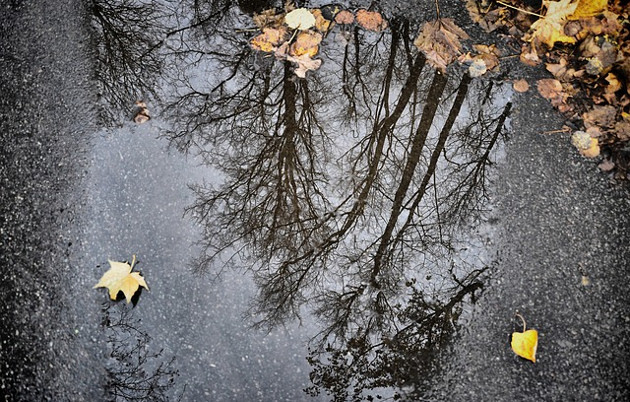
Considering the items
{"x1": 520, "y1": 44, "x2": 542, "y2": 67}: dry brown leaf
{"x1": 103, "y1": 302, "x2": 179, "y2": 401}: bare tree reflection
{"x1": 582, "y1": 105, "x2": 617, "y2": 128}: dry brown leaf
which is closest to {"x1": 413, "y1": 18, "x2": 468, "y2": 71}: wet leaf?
{"x1": 520, "y1": 44, "x2": 542, "y2": 67}: dry brown leaf

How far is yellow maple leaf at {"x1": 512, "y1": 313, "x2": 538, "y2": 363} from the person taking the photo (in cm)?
217

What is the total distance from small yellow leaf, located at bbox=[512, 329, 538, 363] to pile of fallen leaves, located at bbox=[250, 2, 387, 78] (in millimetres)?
1958

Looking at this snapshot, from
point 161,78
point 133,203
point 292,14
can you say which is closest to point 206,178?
point 133,203

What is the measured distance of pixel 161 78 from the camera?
2908 mm

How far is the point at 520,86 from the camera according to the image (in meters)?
2.98

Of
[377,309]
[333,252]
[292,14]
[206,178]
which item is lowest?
[377,309]

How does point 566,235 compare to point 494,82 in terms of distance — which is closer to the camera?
point 566,235

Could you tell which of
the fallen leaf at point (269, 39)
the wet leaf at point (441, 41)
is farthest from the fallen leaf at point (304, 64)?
the wet leaf at point (441, 41)

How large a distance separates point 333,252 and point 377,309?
0.37 metres

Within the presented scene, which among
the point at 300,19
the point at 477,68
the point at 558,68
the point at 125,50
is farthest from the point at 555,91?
the point at 125,50

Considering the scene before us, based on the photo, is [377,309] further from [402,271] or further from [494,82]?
[494,82]

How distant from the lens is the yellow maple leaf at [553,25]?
3.13 m

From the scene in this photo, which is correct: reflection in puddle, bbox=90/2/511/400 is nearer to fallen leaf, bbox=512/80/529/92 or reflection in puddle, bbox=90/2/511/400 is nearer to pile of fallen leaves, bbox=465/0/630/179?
fallen leaf, bbox=512/80/529/92

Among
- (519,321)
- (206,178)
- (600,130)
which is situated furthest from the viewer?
(600,130)
